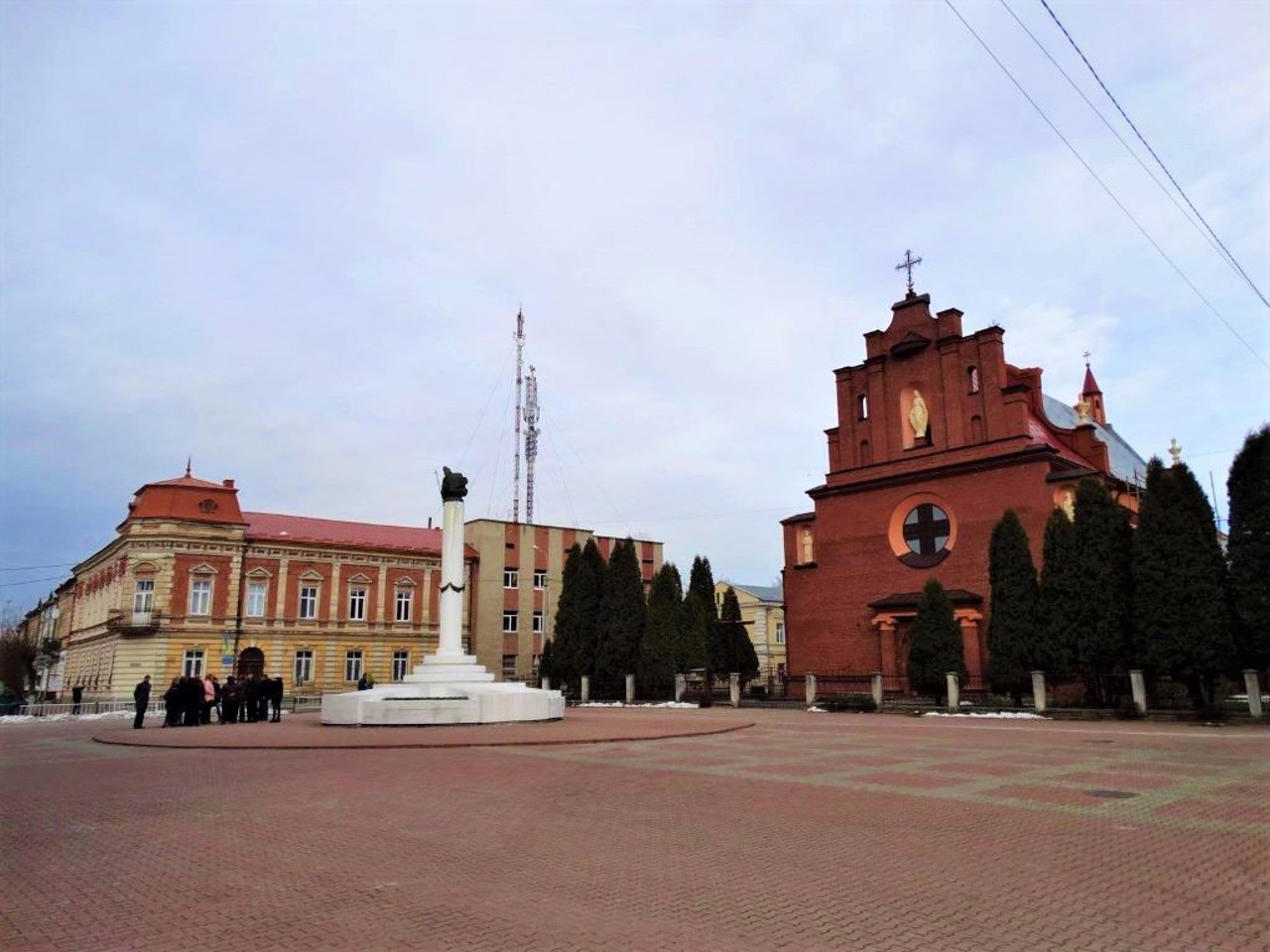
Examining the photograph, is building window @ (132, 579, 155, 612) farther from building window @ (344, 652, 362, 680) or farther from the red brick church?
the red brick church

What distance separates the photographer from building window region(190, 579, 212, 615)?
45625mm

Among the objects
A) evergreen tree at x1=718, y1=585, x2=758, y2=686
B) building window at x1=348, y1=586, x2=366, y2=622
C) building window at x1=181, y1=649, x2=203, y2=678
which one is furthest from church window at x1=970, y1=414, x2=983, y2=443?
building window at x1=181, y1=649, x2=203, y2=678

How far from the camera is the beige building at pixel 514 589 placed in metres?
54.2

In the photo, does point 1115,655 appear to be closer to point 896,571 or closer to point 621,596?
point 896,571

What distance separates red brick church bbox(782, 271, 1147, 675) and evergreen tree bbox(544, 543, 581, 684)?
10.9m

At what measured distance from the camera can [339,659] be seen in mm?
50062

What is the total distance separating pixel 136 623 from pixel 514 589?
21.7 meters

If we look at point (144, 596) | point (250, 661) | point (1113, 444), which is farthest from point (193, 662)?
point (1113, 444)

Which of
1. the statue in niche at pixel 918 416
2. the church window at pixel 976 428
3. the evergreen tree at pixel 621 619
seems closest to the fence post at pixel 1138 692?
the church window at pixel 976 428

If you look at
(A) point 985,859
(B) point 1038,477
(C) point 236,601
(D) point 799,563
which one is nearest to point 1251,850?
(A) point 985,859

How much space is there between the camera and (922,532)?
3519 centimetres

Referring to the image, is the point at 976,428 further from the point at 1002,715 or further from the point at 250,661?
the point at 250,661

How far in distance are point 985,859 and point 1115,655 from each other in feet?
70.4

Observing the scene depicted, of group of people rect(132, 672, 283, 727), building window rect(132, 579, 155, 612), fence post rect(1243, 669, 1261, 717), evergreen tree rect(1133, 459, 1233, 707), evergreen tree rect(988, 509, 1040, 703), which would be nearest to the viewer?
fence post rect(1243, 669, 1261, 717)
